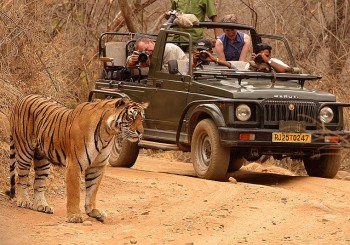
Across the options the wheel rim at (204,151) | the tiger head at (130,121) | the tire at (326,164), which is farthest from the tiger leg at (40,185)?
the tire at (326,164)

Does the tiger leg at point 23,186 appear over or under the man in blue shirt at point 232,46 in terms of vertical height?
under

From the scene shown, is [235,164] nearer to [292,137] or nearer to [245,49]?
[245,49]

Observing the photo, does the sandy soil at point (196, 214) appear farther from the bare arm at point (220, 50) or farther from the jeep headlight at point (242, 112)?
the bare arm at point (220, 50)

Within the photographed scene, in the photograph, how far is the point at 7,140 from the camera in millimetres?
13094

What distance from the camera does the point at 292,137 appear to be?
1344 centimetres

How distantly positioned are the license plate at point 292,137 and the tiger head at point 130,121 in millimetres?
3313

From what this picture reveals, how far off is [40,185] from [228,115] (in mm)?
3162

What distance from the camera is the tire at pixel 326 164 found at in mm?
14250

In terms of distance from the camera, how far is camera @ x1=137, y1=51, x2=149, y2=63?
15121mm

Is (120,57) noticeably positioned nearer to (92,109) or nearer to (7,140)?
(7,140)

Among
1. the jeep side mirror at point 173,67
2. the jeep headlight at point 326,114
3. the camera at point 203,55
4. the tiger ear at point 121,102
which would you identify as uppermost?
the camera at point 203,55

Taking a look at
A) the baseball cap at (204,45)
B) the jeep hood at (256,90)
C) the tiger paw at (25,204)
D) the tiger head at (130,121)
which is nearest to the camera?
the tiger head at (130,121)

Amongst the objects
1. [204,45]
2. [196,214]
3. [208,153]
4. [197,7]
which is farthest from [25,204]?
[197,7]

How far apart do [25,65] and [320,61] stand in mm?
5933
